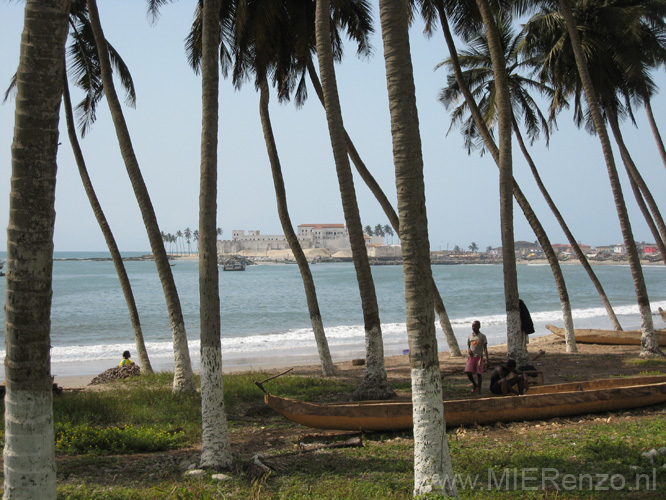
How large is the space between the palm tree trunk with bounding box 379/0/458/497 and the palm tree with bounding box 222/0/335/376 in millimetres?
8366

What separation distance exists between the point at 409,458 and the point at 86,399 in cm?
583

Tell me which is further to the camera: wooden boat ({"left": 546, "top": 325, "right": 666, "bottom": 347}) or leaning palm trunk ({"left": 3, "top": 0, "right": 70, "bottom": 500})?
wooden boat ({"left": 546, "top": 325, "right": 666, "bottom": 347})

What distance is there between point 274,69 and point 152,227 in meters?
6.47

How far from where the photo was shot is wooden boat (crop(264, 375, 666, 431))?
7.83 metres

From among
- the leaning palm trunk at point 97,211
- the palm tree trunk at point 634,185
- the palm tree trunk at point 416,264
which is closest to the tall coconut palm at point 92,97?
the leaning palm trunk at point 97,211

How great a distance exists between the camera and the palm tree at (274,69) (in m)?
13.7

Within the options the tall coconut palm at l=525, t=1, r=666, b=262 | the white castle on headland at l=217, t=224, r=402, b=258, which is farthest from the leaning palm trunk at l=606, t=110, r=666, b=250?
the white castle on headland at l=217, t=224, r=402, b=258

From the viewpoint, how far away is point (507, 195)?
12430 mm

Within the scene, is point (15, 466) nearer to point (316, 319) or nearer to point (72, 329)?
point (316, 319)

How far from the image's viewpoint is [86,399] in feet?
32.0

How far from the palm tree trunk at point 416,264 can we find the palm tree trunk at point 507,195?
7.70 meters

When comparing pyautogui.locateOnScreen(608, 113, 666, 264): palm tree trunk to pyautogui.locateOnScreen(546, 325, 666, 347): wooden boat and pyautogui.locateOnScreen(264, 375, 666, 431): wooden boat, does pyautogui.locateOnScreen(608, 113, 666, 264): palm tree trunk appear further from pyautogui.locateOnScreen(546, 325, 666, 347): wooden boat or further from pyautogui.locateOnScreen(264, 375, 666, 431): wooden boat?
pyautogui.locateOnScreen(264, 375, 666, 431): wooden boat

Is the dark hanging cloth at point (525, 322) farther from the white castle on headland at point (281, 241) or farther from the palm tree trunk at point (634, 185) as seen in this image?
the white castle on headland at point (281, 241)

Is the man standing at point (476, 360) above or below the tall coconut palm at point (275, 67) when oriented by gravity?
below
